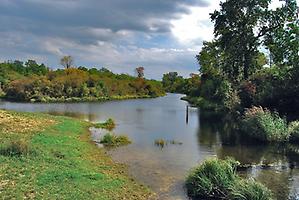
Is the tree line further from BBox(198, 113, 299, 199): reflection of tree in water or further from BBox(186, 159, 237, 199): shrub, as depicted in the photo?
BBox(186, 159, 237, 199): shrub

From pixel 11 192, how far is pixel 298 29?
4441 cm

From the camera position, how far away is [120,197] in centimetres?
1438

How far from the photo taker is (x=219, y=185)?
50.9 ft

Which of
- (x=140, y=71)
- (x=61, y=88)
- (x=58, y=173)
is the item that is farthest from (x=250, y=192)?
(x=140, y=71)

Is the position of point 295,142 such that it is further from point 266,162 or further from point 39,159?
point 39,159

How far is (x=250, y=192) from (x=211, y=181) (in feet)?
7.77

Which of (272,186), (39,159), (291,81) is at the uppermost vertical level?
(291,81)

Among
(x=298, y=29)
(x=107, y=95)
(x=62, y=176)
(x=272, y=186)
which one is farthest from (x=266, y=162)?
(x=107, y=95)

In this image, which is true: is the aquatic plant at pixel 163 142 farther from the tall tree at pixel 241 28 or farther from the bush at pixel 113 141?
the tall tree at pixel 241 28

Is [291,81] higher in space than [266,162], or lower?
higher

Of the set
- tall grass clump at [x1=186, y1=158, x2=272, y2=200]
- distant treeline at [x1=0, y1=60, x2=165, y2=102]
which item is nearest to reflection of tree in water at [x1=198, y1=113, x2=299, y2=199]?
tall grass clump at [x1=186, y1=158, x2=272, y2=200]

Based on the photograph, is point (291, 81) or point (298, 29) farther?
point (298, 29)

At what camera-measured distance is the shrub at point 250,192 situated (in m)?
13.5

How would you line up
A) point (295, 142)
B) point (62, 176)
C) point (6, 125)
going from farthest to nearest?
1. point (295, 142)
2. point (6, 125)
3. point (62, 176)
